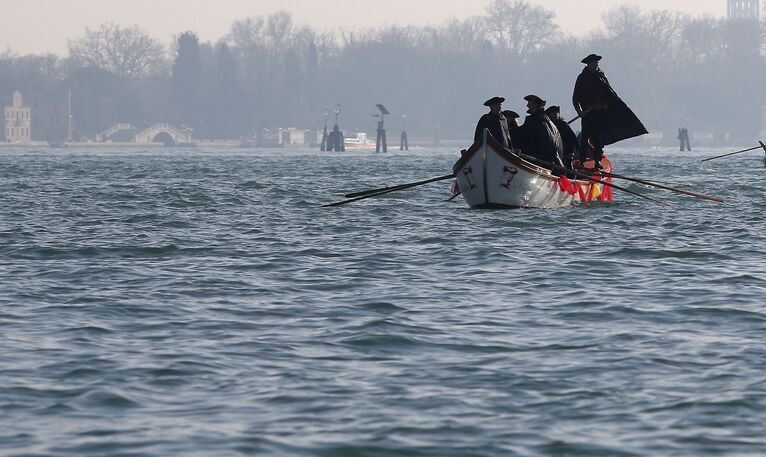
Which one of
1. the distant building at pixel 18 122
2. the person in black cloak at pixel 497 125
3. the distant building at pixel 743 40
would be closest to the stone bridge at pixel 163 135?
the distant building at pixel 18 122

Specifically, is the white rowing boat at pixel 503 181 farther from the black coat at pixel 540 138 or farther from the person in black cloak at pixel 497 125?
the person in black cloak at pixel 497 125

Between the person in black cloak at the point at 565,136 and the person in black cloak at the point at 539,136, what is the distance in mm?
1248

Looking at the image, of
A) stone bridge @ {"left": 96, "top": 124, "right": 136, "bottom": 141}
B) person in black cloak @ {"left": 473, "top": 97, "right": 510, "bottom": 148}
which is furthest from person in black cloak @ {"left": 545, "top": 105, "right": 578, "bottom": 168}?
stone bridge @ {"left": 96, "top": 124, "right": 136, "bottom": 141}

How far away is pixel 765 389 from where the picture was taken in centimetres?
881

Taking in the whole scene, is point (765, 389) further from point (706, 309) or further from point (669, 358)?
point (706, 309)

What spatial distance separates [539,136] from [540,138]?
3 cm

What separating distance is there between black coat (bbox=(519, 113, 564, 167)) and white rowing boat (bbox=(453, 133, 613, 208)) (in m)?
0.35

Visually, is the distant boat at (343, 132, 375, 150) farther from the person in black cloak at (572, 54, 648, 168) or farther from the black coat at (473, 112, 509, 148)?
the black coat at (473, 112, 509, 148)

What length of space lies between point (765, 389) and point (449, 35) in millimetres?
179776

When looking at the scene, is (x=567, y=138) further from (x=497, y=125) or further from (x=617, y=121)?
(x=497, y=125)

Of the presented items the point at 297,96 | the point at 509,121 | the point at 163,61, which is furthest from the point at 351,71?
the point at 509,121

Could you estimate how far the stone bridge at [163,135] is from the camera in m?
152

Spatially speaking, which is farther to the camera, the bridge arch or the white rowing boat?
the bridge arch

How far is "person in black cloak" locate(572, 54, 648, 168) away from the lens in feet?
82.0
